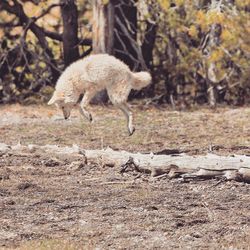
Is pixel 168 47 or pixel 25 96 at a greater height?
pixel 168 47

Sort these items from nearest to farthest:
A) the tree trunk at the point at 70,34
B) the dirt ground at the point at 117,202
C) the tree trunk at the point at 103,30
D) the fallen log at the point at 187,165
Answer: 1. the dirt ground at the point at 117,202
2. the fallen log at the point at 187,165
3. the tree trunk at the point at 103,30
4. the tree trunk at the point at 70,34

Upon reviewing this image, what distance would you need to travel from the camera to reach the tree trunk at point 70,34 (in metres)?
17.2

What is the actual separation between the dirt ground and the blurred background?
4.63 meters

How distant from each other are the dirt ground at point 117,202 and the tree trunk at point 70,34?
603cm

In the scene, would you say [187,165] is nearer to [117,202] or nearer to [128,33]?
[117,202]

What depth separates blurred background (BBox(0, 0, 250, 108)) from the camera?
51.8 ft

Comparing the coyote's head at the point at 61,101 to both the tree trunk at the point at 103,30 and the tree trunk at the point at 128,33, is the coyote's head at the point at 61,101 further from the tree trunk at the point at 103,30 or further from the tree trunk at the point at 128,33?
the tree trunk at the point at 128,33

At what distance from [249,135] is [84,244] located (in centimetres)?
602

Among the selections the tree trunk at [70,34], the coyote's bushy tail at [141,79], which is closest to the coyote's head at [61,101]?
the coyote's bushy tail at [141,79]

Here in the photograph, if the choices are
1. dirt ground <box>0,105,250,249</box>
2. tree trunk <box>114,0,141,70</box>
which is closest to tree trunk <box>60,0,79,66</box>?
tree trunk <box>114,0,141,70</box>

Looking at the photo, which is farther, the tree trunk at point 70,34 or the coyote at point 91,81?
the tree trunk at point 70,34

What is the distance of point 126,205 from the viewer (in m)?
7.07

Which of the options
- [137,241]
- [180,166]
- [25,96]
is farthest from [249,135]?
[25,96]

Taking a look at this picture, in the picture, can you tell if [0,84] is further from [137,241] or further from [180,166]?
[137,241]
